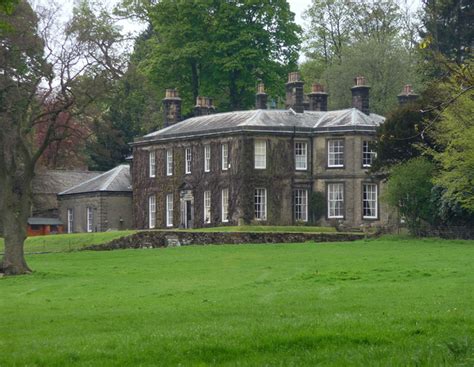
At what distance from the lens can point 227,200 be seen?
7300 centimetres

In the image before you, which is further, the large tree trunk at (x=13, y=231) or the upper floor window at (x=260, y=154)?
the upper floor window at (x=260, y=154)

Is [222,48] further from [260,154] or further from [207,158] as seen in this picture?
[260,154]

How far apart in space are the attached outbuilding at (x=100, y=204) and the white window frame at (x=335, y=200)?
15.3 metres

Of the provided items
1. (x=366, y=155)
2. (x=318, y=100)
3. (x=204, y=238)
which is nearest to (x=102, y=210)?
(x=318, y=100)

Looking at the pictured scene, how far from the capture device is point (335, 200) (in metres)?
73.4

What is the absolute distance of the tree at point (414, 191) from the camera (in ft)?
197

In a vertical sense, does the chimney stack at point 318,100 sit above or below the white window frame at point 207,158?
above

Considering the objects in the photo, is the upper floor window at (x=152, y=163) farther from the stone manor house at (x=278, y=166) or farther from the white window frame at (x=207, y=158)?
the white window frame at (x=207, y=158)

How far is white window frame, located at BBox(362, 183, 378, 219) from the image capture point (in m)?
72.6

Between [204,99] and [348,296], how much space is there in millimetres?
53805

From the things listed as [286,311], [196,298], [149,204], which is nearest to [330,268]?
[196,298]

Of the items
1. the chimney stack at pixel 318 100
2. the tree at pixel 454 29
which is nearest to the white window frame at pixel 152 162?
the chimney stack at pixel 318 100

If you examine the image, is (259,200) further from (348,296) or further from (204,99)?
(348,296)

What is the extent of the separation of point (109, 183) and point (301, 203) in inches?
609
